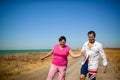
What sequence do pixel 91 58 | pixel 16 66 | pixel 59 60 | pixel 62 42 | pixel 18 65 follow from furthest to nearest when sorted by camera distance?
pixel 18 65 → pixel 16 66 → pixel 62 42 → pixel 59 60 → pixel 91 58

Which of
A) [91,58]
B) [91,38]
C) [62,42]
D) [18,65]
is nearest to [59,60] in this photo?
[62,42]

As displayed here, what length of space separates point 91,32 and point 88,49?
0.51 m

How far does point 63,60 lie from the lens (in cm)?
702

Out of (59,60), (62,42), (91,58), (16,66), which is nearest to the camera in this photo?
(91,58)

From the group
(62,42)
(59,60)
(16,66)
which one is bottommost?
(16,66)

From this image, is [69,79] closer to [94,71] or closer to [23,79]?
[23,79]

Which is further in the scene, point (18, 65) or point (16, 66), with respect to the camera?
point (18, 65)

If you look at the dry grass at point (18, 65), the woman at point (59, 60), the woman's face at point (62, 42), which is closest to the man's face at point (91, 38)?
the woman at point (59, 60)

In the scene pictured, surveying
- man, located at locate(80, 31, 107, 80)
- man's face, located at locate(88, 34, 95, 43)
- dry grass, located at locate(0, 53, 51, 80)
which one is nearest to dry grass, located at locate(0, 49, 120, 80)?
dry grass, located at locate(0, 53, 51, 80)

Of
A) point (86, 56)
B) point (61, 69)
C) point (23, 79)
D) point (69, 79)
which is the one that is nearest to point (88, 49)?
point (86, 56)

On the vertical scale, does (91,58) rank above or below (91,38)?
below

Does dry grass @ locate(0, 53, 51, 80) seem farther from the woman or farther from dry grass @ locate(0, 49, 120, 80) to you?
the woman

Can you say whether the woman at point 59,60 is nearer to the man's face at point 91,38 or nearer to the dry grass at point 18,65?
the man's face at point 91,38

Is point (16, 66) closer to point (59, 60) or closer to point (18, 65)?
point (18, 65)
